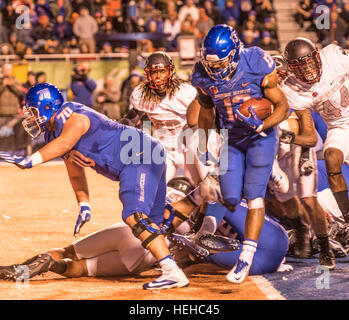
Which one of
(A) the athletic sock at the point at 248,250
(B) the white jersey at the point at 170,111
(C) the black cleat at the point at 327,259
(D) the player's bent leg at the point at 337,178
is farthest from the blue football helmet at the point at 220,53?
(B) the white jersey at the point at 170,111

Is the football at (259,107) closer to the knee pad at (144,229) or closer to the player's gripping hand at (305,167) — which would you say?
the player's gripping hand at (305,167)

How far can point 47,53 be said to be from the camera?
1442 centimetres

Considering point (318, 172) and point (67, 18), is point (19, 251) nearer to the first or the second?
point (318, 172)

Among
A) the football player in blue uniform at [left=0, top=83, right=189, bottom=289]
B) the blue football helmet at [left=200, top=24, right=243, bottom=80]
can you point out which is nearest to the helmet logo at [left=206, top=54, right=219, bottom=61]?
the blue football helmet at [left=200, top=24, right=243, bottom=80]

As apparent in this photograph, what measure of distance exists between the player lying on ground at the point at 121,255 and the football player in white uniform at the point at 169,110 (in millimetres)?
1601

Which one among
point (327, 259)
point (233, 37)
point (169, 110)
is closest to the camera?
point (233, 37)

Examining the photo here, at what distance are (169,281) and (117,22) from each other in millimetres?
11464

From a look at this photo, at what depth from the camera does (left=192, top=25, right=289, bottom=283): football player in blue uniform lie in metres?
4.83

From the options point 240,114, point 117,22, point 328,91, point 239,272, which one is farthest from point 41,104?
point 117,22

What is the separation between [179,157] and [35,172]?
5.64 m

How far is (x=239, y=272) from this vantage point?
467 centimetres

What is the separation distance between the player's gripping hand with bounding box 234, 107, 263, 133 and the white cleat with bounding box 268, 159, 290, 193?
2.18 ft

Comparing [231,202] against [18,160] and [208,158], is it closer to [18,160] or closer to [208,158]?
[208,158]

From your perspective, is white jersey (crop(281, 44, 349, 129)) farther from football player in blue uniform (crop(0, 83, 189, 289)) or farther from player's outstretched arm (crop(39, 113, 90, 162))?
player's outstretched arm (crop(39, 113, 90, 162))
